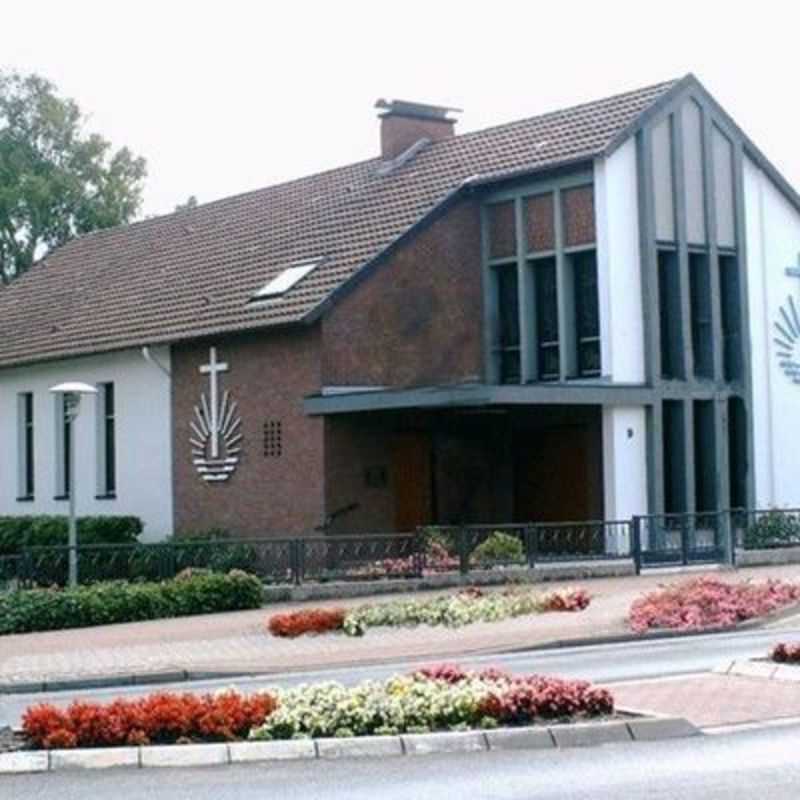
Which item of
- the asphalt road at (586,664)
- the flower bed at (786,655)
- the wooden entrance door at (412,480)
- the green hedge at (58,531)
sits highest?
the wooden entrance door at (412,480)

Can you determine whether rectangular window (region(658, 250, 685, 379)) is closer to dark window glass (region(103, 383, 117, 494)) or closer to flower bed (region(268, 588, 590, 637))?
flower bed (region(268, 588, 590, 637))

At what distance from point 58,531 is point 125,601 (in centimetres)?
1269

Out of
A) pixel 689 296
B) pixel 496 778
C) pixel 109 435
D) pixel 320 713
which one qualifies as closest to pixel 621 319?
pixel 689 296

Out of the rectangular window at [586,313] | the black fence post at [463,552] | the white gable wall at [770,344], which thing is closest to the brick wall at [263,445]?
the black fence post at [463,552]

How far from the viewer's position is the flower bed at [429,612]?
78.1 feet

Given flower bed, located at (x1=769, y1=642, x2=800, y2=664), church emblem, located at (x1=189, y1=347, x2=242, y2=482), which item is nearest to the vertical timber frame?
church emblem, located at (x1=189, y1=347, x2=242, y2=482)

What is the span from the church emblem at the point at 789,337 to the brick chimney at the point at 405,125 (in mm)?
8377

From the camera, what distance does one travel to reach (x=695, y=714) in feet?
48.1

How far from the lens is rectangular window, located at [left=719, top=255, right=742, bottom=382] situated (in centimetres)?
3675

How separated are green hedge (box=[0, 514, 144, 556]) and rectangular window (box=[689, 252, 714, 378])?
11504mm

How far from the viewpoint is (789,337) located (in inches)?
1494

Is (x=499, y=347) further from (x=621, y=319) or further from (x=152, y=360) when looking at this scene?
(x=152, y=360)

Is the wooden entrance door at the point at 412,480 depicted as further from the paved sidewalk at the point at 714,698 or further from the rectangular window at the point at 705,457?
the paved sidewalk at the point at 714,698

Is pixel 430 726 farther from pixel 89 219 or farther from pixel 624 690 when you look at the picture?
pixel 89 219
